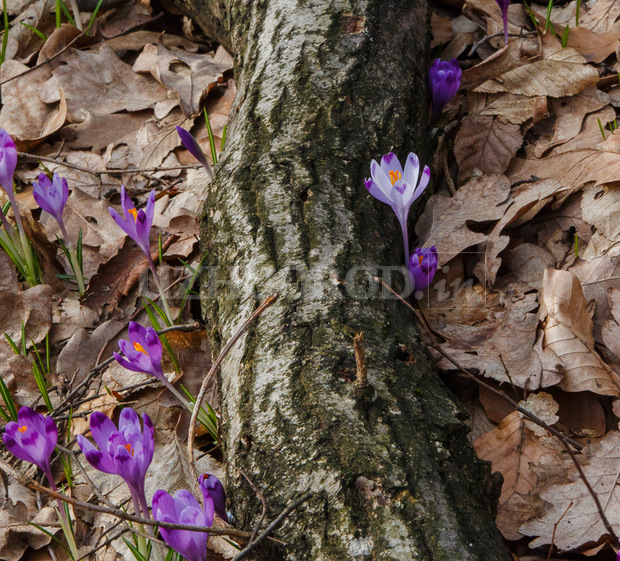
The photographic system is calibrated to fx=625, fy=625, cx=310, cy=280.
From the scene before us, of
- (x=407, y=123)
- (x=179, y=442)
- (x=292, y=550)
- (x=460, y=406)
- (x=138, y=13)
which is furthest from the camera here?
(x=138, y=13)

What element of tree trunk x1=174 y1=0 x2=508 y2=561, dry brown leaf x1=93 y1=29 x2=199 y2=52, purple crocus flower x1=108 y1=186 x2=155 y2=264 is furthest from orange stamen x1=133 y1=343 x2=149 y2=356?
dry brown leaf x1=93 y1=29 x2=199 y2=52

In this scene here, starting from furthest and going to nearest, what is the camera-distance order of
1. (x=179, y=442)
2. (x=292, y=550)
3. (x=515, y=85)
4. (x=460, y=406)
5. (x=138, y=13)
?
(x=138, y=13), (x=515, y=85), (x=179, y=442), (x=460, y=406), (x=292, y=550)

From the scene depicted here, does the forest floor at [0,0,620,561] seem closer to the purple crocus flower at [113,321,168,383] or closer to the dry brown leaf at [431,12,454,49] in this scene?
the dry brown leaf at [431,12,454,49]

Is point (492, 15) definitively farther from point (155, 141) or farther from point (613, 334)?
point (613, 334)

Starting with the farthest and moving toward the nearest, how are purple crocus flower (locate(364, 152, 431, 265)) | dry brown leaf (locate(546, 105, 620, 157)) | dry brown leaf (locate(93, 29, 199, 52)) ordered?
dry brown leaf (locate(93, 29, 199, 52)) < dry brown leaf (locate(546, 105, 620, 157)) < purple crocus flower (locate(364, 152, 431, 265))

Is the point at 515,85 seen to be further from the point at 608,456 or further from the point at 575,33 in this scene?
the point at 608,456

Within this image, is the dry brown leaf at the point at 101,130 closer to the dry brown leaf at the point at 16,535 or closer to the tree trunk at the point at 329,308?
the tree trunk at the point at 329,308

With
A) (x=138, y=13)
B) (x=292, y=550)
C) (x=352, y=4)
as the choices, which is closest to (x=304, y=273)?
(x=292, y=550)
